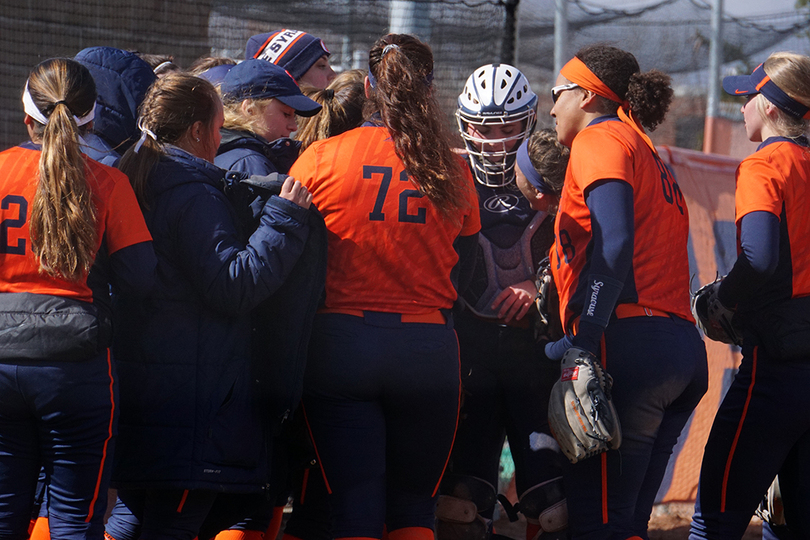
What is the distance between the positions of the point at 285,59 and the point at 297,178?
1.49 meters

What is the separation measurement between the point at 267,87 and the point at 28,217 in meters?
1.00

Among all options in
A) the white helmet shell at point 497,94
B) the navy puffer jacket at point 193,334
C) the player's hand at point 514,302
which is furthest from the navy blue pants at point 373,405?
the white helmet shell at point 497,94

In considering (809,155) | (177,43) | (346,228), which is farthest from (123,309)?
(177,43)

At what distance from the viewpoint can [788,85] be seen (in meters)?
3.11

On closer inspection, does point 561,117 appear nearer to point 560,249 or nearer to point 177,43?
point 560,249

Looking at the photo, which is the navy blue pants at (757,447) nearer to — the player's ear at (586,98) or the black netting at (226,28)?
the player's ear at (586,98)

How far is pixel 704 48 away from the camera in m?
10.4

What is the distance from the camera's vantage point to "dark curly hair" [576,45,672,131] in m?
3.03

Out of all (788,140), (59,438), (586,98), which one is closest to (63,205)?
(59,438)

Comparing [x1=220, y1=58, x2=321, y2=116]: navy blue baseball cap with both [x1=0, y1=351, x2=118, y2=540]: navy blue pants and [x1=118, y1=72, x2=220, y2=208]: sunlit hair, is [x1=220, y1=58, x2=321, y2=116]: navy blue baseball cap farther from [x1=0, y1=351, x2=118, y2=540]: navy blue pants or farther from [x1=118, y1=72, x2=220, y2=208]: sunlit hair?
[x1=0, y1=351, x2=118, y2=540]: navy blue pants

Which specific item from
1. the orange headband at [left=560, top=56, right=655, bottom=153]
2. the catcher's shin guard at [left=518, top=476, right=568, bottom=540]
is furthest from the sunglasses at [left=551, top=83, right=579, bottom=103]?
the catcher's shin guard at [left=518, top=476, right=568, bottom=540]

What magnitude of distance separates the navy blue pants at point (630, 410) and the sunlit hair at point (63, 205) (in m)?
Answer: 1.68

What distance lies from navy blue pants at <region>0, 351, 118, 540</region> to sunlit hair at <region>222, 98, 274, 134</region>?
1.02 metres

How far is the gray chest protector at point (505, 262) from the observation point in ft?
11.6
